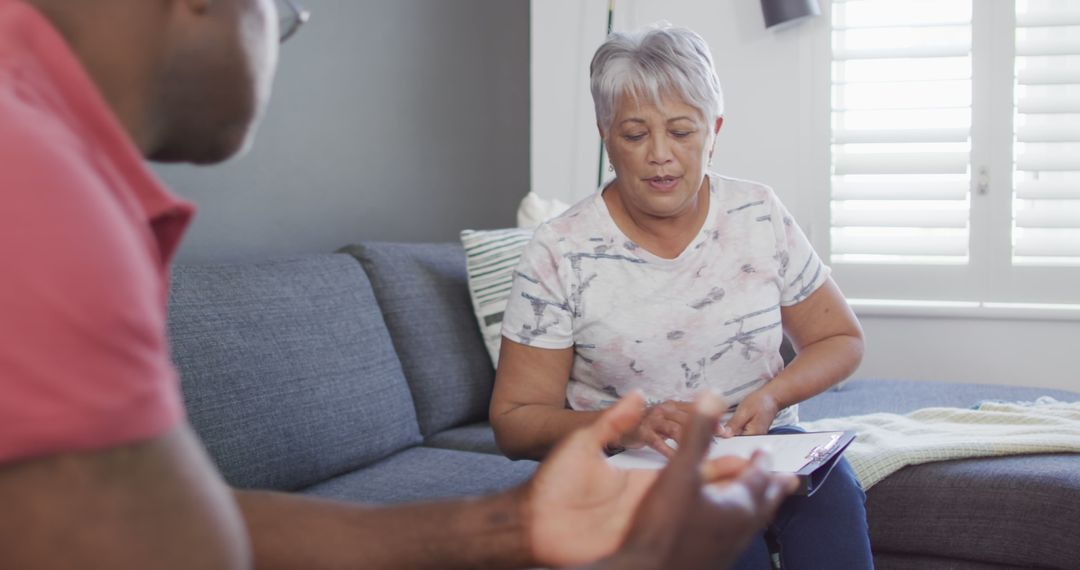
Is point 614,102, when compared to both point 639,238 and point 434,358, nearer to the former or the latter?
point 639,238

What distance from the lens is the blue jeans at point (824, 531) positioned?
158cm

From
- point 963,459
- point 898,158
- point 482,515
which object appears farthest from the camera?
point 898,158

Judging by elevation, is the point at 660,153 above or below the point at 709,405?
above

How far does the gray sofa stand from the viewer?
69.9 inches

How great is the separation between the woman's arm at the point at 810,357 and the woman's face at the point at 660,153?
0.97 feet

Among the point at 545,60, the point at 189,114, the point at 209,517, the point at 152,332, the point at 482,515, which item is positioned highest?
the point at 545,60

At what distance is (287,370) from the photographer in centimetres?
190

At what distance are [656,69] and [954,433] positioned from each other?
40.8 inches

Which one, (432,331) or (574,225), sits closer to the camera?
(574,225)

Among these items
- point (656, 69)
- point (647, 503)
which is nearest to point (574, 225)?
point (656, 69)

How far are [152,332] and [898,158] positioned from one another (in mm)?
3079

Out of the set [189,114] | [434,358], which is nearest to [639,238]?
[434,358]

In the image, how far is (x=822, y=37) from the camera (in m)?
3.42

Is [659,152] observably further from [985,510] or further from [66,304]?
[66,304]
